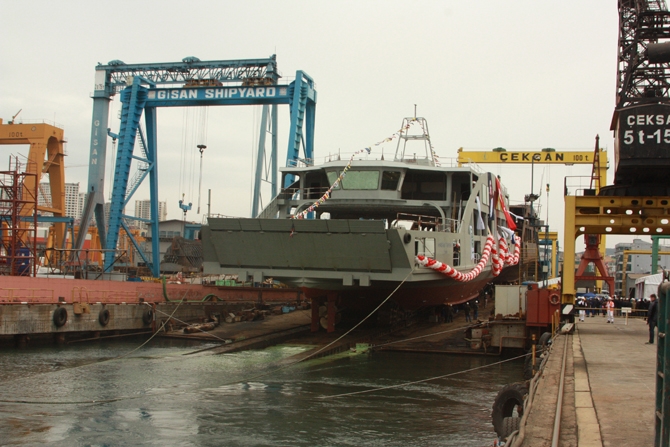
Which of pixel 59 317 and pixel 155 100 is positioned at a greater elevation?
pixel 155 100

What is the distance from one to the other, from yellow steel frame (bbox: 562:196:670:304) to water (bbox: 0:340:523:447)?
12.4ft

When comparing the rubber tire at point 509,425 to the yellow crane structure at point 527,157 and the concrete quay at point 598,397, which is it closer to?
the concrete quay at point 598,397

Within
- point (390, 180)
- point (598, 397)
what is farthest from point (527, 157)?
point (598, 397)

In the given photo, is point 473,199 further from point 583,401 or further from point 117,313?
point 583,401

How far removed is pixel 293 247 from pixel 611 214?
346 inches

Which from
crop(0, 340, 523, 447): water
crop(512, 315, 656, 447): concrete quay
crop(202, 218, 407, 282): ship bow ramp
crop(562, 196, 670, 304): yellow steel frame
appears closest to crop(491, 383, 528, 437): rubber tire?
crop(512, 315, 656, 447): concrete quay

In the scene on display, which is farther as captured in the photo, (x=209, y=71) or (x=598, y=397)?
(x=209, y=71)

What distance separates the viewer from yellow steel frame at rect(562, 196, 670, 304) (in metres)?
16.6

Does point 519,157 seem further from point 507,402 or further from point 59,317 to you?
point 507,402

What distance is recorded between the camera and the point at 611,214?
16938mm

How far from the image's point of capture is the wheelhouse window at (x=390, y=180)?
23547mm

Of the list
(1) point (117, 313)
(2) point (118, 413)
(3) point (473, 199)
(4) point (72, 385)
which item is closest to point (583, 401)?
(2) point (118, 413)

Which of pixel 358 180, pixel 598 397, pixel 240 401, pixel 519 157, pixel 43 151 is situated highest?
pixel 519 157

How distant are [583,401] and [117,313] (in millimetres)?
19750
